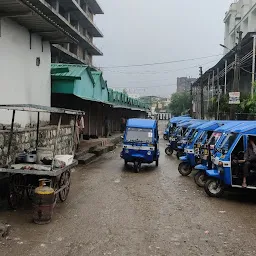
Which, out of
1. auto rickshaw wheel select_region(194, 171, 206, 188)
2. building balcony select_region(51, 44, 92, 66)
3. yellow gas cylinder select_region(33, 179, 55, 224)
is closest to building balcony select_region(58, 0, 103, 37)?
building balcony select_region(51, 44, 92, 66)

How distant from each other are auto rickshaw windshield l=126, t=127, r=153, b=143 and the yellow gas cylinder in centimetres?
969

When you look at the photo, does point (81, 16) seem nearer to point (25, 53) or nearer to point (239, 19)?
point (239, 19)

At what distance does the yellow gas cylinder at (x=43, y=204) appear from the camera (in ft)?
24.9

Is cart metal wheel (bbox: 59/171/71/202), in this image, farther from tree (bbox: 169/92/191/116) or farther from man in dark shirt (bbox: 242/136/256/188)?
tree (bbox: 169/92/191/116)

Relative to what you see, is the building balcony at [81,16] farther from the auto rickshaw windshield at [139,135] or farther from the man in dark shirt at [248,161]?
the man in dark shirt at [248,161]

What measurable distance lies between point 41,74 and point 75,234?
1083cm

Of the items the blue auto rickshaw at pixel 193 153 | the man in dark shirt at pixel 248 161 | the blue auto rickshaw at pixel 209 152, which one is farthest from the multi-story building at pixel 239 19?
the man in dark shirt at pixel 248 161

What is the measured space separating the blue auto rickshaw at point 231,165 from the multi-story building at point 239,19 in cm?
3822

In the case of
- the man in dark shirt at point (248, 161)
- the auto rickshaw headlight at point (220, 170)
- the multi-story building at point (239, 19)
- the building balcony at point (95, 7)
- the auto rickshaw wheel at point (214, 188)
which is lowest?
the auto rickshaw wheel at point (214, 188)

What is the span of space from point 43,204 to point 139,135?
10.2 m

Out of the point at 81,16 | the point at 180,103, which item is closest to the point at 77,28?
the point at 81,16

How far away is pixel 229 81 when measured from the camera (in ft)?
148

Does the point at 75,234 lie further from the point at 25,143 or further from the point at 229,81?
the point at 229,81

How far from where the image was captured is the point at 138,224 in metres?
7.89
